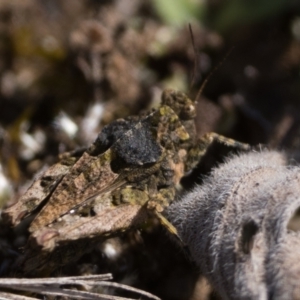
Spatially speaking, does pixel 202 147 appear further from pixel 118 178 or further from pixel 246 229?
pixel 246 229

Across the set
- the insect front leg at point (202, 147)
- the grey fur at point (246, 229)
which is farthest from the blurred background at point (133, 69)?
the grey fur at point (246, 229)

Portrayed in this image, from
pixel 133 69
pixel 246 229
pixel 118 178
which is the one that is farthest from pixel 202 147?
pixel 133 69

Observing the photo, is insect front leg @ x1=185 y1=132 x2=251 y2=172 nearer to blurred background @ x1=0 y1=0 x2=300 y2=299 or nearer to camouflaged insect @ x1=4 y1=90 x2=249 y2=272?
camouflaged insect @ x1=4 y1=90 x2=249 y2=272

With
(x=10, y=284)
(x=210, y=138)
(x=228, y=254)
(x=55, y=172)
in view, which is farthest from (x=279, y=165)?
(x=10, y=284)

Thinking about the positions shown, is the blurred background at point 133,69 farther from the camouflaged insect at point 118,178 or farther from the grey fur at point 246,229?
the grey fur at point 246,229

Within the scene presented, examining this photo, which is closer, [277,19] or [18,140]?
[18,140]

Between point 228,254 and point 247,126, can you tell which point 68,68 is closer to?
point 247,126

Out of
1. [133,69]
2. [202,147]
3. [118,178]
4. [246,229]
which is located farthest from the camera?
[133,69]

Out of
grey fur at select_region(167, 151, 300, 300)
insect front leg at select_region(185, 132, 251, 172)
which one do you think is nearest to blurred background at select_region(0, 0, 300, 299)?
insect front leg at select_region(185, 132, 251, 172)
